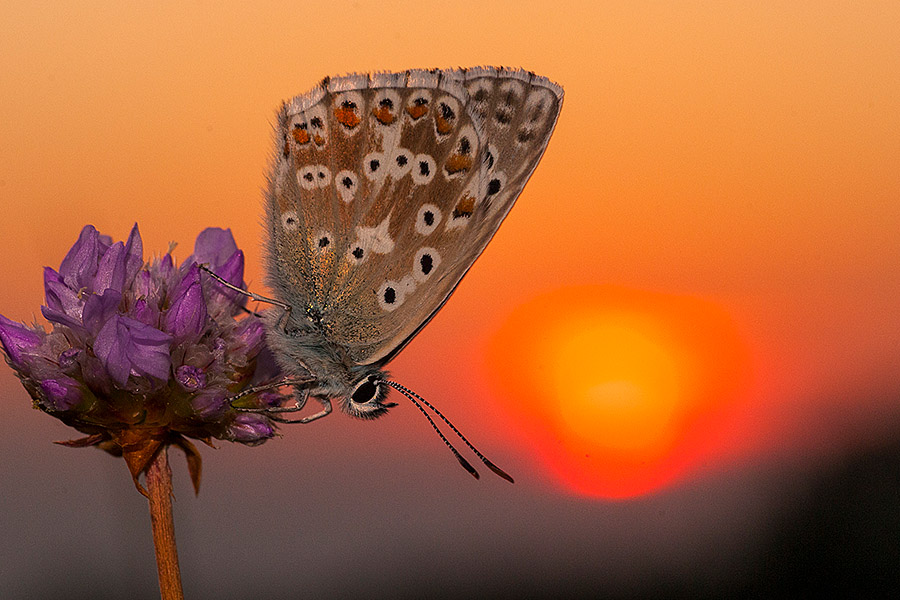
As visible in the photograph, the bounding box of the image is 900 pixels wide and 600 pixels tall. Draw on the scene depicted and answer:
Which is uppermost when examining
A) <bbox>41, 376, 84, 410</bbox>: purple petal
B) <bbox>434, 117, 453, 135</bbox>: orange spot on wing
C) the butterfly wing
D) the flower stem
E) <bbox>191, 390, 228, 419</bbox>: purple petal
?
<bbox>434, 117, 453, 135</bbox>: orange spot on wing

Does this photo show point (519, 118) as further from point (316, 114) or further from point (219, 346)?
point (219, 346)

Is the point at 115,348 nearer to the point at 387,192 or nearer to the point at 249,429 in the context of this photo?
the point at 249,429

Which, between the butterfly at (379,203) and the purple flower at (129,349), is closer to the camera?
the purple flower at (129,349)

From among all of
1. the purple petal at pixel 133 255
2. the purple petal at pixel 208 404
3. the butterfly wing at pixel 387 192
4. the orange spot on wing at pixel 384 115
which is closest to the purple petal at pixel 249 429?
the purple petal at pixel 208 404

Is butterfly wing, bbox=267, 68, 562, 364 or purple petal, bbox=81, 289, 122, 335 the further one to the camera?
butterfly wing, bbox=267, 68, 562, 364

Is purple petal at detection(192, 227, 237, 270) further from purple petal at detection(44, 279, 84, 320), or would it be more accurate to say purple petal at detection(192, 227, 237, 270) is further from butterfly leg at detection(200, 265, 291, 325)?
purple petal at detection(44, 279, 84, 320)

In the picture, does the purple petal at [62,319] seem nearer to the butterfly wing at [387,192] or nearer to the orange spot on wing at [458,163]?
the butterfly wing at [387,192]

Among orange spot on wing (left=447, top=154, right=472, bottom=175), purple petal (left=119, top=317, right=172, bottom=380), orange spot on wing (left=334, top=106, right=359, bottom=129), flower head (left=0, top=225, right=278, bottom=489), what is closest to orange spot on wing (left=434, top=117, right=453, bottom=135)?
orange spot on wing (left=447, top=154, right=472, bottom=175)
